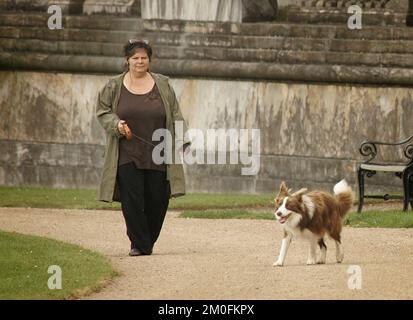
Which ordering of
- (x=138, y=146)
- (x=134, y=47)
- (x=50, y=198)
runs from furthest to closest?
(x=50, y=198) → (x=138, y=146) → (x=134, y=47)

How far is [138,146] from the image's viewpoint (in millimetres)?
16828

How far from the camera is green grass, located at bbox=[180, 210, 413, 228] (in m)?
19.8

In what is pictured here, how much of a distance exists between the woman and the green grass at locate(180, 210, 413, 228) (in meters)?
3.48

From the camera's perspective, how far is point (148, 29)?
82.4 feet

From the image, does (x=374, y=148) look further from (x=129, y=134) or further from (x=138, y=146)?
(x=129, y=134)

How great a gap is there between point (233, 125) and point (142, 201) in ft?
25.3

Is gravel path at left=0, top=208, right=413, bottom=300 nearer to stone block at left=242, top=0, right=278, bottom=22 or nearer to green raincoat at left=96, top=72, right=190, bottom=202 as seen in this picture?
green raincoat at left=96, top=72, right=190, bottom=202

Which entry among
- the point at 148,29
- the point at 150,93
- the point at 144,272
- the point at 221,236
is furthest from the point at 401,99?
the point at 144,272

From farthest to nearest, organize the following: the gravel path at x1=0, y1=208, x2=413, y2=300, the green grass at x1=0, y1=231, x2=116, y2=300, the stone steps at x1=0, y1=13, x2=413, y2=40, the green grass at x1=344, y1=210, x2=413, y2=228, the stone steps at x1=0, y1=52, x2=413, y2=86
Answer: the stone steps at x1=0, y1=13, x2=413, y2=40 < the stone steps at x1=0, y1=52, x2=413, y2=86 < the green grass at x1=344, y1=210, x2=413, y2=228 < the gravel path at x1=0, y1=208, x2=413, y2=300 < the green grass at x1=0, y1=231, x2=116, y2=300

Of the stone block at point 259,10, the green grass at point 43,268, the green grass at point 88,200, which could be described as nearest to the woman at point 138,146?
the green grass at point 43,268

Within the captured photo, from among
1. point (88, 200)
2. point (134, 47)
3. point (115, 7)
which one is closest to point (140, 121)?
point (134, 47)

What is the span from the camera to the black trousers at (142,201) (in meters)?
16.8

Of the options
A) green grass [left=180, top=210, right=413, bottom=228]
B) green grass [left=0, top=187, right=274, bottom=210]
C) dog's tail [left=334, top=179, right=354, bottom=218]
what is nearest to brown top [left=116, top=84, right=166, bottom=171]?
Answer: dog's tail [left=334, top=179, right=354, bottom=218]

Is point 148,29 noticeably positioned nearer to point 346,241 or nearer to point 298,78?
point 298,78
